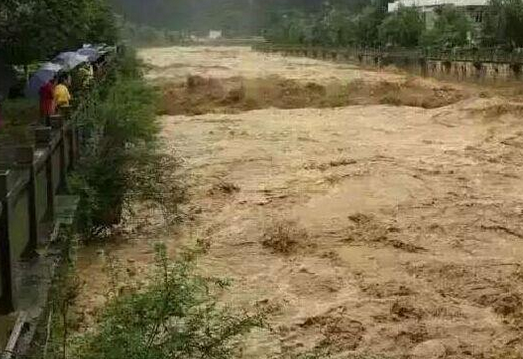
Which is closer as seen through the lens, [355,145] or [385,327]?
[385,327]

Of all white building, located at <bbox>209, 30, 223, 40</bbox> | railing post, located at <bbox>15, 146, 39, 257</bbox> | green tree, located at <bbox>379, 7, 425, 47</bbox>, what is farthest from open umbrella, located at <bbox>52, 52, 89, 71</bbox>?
white building, located at <bbox>209, 30, 223, 40</bbox>

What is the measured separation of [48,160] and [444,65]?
1671 inches

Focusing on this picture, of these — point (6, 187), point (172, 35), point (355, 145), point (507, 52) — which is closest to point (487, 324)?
point (6, 187)

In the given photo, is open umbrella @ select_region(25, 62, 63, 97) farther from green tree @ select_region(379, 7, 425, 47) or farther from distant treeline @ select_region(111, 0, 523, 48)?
green tree @ select_region(379, 7, 425, 47)

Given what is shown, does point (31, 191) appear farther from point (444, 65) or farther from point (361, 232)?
point (444, 65)

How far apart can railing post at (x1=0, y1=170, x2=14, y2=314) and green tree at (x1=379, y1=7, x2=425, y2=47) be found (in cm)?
5804

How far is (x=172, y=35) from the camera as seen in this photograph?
421 ft

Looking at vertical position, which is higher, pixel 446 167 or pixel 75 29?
pixel 75 29

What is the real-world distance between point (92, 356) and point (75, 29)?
757 inches

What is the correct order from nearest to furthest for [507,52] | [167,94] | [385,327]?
[385,327] < [167,94] < [507,52]

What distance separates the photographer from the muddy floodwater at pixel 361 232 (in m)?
8.88

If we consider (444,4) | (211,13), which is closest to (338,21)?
(444,4)

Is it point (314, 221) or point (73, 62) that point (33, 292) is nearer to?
point (314, 221)

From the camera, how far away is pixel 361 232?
1311 centimetres
